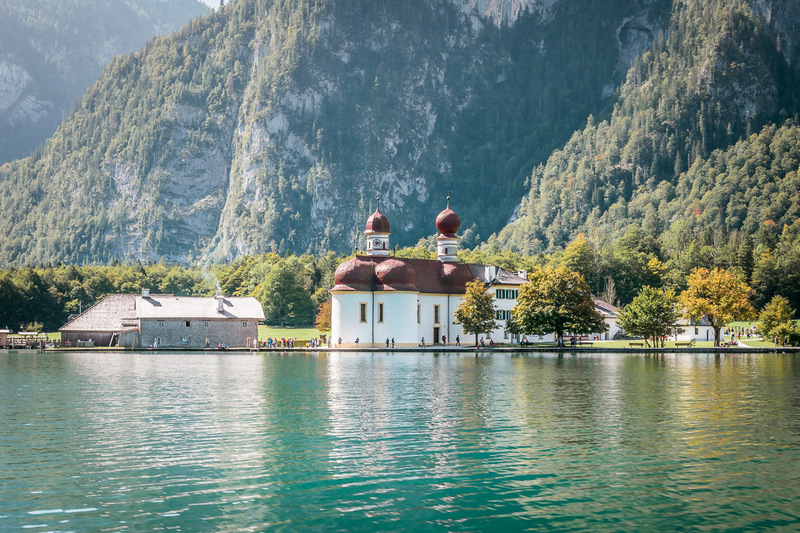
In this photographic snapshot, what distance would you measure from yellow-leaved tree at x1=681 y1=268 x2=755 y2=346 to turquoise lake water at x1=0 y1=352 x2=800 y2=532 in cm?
5546

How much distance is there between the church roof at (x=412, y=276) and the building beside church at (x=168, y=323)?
14307 millimetres

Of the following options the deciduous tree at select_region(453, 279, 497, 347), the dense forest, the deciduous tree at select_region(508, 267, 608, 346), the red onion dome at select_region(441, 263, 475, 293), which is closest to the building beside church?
the red onion dome at select_region(441, 263, 475, 293)

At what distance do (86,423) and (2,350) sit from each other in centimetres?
8657

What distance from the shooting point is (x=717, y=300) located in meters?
107

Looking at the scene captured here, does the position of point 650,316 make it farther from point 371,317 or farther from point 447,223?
point 447,223

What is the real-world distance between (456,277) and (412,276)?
9.72m

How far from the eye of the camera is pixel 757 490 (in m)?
23.8

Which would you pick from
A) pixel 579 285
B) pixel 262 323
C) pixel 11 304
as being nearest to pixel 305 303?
pixel 262 323

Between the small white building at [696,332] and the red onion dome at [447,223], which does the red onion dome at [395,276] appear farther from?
the small white building at [696,332]

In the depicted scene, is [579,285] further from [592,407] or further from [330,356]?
[592,407]

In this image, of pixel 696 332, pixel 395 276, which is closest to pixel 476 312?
pixel 395 276

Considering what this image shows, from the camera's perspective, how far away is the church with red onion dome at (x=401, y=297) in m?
108

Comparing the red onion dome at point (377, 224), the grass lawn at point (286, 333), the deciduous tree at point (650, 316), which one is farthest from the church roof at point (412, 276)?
the grass lawn at point (286, 333)

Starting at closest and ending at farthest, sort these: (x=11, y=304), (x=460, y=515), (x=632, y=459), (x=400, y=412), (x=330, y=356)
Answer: (x=460, y=515), (x=632, y=459), (x=400, y=412), (x=330, y=356), (x=11, y=304)
